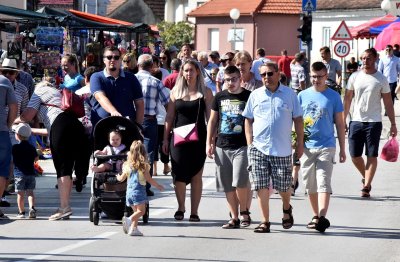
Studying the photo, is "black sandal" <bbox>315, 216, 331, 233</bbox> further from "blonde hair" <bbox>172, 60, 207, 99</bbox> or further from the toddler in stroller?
the toddler in stroller

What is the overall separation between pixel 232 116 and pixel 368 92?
381 centimetres

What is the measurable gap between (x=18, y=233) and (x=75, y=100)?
2042mm

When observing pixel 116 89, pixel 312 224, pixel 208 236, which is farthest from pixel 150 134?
pixel 208 236

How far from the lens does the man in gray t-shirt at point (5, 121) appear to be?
46.4 feet

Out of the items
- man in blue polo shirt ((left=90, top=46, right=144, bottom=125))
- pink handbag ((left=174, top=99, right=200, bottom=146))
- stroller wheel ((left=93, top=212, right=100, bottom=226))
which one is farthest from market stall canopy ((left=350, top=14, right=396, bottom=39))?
stroller wheel ((left=93, top=212, right=100, bottom=226))

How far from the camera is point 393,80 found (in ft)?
120

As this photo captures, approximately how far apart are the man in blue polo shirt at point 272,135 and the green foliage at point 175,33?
6399 cm

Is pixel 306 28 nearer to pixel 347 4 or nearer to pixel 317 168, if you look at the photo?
pixel 317 168

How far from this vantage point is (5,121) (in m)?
14.2

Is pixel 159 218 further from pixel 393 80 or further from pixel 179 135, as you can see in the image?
pixel 393 80

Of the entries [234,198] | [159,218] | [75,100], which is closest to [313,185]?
[234,198]

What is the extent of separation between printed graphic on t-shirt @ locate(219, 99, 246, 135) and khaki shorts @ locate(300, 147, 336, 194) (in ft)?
2.79

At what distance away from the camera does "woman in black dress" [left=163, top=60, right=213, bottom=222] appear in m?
14.4

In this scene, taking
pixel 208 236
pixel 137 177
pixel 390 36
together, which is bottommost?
pixel 208 236
